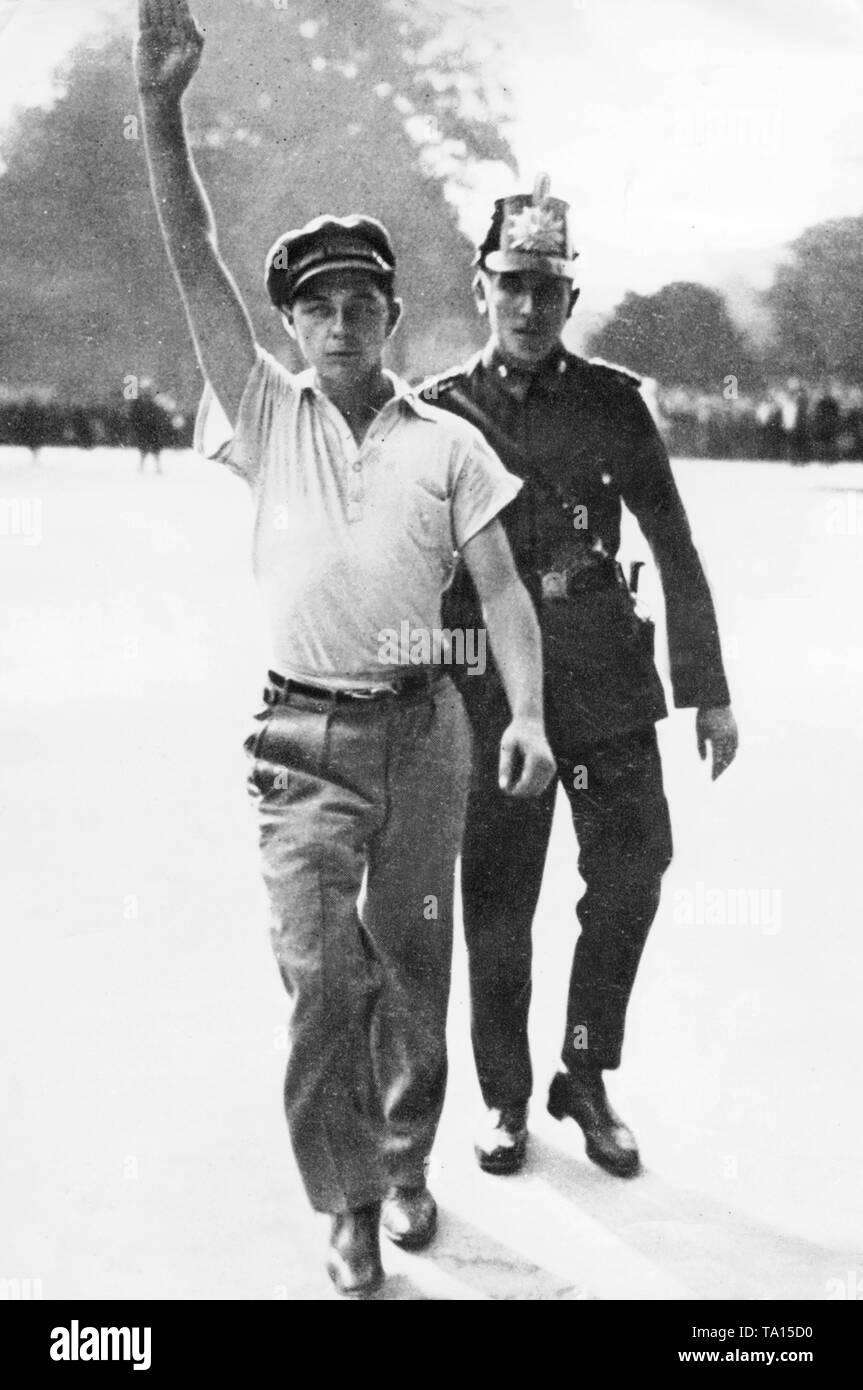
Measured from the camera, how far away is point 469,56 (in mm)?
3088

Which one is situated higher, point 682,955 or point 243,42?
point 243,42

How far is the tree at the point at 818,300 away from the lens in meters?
3.15

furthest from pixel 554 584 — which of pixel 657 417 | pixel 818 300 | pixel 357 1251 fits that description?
pixel 357 1251

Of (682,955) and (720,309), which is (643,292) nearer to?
(720,309)

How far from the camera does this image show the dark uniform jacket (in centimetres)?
289

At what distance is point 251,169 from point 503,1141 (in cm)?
225

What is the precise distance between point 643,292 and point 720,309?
19 cm

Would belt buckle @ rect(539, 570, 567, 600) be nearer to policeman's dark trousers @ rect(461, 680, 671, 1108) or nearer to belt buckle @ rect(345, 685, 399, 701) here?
Answer: policeman's dark trousers @ rect(461, 680, 671, 1108)

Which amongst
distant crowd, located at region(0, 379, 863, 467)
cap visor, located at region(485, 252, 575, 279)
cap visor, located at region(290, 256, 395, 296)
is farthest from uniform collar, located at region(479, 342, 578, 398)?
cap visor, located at region(290, 256, 395, 296)

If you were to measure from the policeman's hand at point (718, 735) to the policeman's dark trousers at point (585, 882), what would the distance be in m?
0.17

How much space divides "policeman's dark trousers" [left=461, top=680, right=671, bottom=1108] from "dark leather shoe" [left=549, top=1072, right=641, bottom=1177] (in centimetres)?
5

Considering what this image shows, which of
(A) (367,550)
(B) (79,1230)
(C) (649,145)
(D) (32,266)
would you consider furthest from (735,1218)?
(D) (32,266)

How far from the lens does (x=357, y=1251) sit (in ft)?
9.25

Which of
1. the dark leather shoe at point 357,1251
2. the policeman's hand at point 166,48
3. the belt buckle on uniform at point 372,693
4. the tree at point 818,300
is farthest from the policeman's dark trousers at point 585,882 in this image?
the policeman's hand at point 166,48
